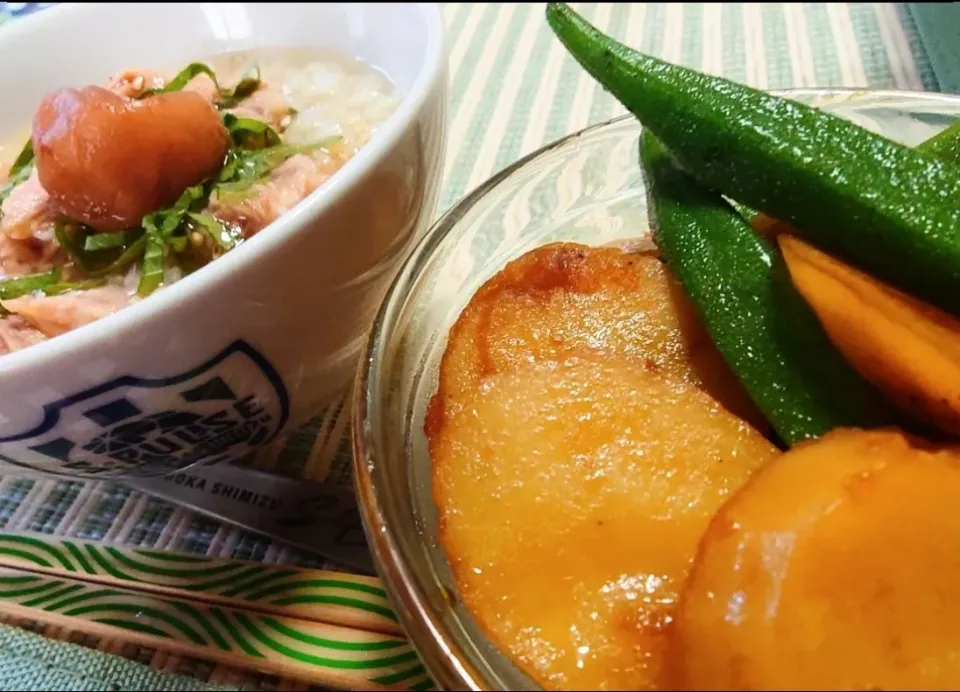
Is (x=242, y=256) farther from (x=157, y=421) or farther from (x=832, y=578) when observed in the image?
(x=832, y=578)

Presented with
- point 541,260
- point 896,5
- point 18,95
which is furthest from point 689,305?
point 896,5

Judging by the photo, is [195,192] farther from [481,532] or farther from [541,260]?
[481,532]

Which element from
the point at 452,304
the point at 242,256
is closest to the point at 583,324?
the point at 452,304

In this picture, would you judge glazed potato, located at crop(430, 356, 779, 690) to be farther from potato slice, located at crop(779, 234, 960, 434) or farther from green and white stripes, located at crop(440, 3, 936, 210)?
green and white stripes, located at crop(440, 3, 936, 210)

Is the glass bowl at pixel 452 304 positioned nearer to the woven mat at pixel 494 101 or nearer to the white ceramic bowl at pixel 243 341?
the white ceramic bowl at pixel 243 341

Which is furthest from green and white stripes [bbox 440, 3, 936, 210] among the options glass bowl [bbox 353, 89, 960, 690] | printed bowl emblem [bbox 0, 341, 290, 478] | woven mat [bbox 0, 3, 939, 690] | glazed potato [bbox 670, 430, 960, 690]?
glazed potato [bbox 670, 430, 960, 690]
